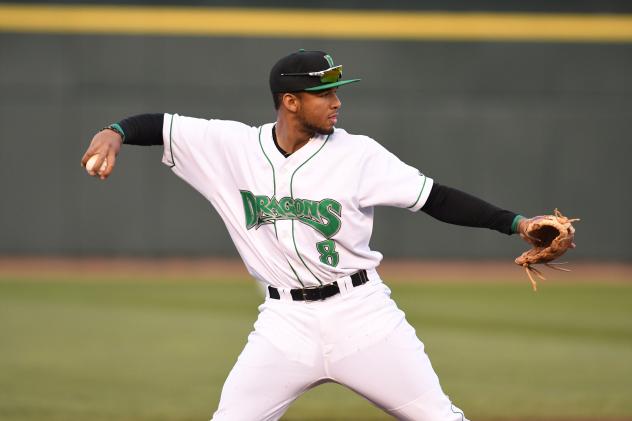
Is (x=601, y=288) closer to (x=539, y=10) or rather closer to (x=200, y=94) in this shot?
(x=539, y=10)

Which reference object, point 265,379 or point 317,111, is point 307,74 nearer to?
point 317,111

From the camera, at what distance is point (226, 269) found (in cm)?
1481

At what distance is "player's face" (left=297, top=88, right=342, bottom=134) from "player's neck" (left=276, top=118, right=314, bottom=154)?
4 cm

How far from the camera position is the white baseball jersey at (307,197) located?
4.09m

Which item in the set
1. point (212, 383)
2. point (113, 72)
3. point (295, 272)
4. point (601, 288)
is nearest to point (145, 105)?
point (113, 72)

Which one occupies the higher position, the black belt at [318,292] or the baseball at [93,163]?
the baseball at [93,163]

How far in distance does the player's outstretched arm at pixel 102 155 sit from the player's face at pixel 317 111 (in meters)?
0.74

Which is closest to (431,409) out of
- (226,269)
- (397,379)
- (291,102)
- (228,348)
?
(397,379)

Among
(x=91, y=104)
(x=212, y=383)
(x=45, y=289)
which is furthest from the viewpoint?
(x=91, y=104)

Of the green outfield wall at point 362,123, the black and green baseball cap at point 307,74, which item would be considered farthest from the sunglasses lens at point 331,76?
the green outfield wall at point 362,123

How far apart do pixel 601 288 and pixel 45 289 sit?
23.1 ft

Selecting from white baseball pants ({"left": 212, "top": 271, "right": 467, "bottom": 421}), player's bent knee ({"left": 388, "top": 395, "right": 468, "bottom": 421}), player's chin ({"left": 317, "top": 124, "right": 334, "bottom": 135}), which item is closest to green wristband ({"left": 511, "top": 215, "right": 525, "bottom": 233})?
white baseball pants ({"left": 212, "top": 271, "right": 467, "bottom": 421})

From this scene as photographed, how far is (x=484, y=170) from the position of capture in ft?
51.1

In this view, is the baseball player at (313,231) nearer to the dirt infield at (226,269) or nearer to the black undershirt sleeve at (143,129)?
the black undershirt sleeve at (143,129)
